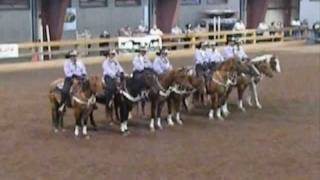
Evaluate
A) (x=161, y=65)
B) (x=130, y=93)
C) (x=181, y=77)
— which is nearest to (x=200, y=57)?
(x=161, y=65)

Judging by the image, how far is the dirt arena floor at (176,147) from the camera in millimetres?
12797

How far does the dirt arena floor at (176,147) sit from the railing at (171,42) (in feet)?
38.2

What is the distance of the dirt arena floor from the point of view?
12.8 m

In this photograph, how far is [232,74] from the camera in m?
18.6

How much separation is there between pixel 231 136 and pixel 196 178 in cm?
405

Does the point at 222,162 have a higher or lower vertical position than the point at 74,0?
lower

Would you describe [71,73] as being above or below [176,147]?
above

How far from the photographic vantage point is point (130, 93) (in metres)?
16.3

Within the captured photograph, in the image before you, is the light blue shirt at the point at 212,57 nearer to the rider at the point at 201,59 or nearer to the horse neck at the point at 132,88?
the rider at the point at 201,59

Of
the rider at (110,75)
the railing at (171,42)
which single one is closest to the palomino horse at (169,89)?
the rider at (110,75)

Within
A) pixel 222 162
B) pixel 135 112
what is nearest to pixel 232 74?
pixel 135 112

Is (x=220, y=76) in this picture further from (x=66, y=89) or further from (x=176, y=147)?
(x=66, y=89)

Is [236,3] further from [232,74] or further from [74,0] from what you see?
[232,74]

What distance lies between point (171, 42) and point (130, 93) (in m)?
22.4
